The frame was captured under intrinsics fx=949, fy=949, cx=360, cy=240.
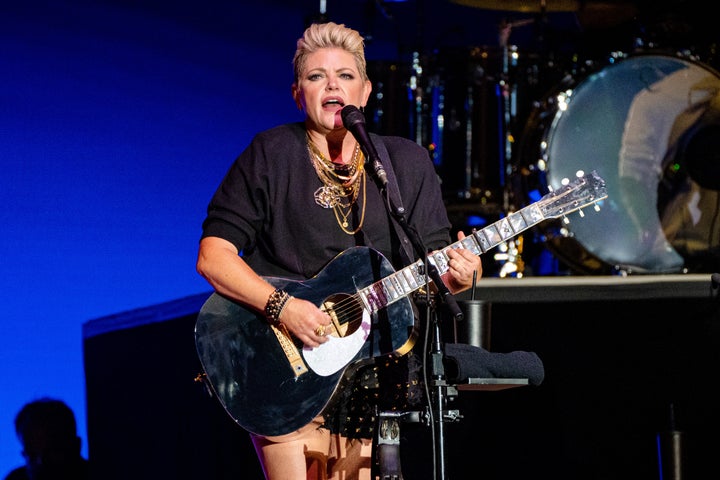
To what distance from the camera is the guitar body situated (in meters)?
2.88

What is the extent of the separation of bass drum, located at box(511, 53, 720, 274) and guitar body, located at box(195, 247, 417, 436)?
1.78 m

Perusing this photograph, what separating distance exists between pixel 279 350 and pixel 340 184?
0.60 meters

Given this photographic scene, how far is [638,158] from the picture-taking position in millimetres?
4680

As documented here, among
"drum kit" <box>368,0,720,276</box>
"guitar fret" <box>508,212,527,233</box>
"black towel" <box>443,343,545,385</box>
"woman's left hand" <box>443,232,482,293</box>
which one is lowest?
"black towel" <box>443,343,545,385</box>

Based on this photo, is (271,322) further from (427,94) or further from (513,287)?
(427,94)

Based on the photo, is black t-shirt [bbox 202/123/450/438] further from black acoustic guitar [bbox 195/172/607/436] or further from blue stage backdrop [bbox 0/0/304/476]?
blue stage backdrop [bbox 0/0/304/476]

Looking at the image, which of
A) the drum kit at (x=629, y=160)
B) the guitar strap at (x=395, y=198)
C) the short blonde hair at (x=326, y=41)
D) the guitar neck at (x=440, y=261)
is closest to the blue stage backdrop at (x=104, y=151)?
the drum kit at (x=629, y=160)

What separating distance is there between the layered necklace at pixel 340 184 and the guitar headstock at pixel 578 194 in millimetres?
623

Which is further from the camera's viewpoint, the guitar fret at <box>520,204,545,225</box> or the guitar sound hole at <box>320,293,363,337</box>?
the guitar fret at <box>520,204,545,225</box>

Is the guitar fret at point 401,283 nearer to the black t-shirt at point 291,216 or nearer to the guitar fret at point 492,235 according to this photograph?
the black t-shirt at point 291,216

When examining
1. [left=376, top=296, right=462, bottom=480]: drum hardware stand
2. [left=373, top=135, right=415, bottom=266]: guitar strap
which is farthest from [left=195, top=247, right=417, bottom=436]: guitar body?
[left=376, top=296, right=462, bottom=480]: drum hardware stand

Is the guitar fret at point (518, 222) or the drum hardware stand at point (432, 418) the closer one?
the drum hardware stand at point (432, 418)

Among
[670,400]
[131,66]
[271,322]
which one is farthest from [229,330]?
[131,66]

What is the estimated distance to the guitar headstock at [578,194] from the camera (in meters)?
3.15
